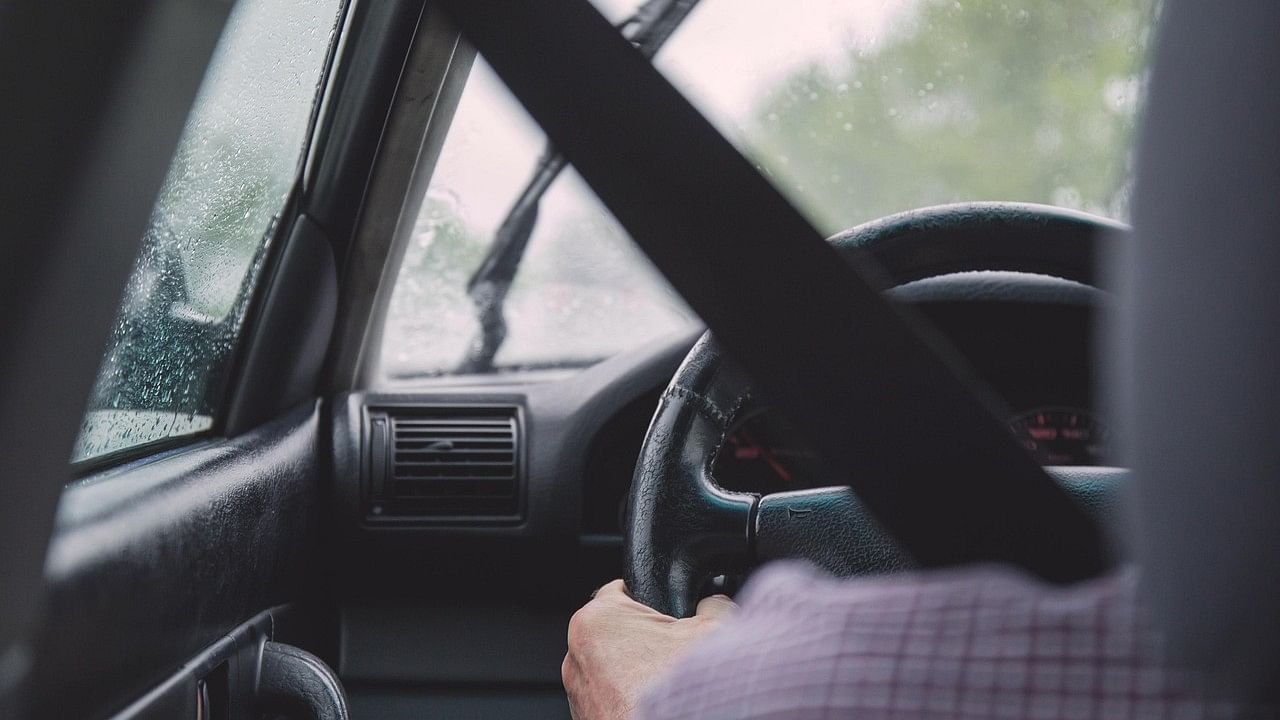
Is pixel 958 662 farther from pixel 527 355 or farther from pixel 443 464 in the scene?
pixel 527 355

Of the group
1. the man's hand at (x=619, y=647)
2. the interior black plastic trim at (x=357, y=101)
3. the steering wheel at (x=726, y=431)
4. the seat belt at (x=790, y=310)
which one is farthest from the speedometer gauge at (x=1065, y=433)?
the seat belt at (x=790, y=310)

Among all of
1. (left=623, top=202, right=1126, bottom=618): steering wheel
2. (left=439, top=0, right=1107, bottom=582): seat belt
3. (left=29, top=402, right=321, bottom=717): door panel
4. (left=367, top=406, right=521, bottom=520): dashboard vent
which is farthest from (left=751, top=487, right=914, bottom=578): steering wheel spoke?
(left=367, top=406, right=521, bottom=520): dashboard vent

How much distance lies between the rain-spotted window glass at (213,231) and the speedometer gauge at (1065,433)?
4.94 ft

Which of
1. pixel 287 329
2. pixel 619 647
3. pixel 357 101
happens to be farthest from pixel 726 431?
pixel 357 101

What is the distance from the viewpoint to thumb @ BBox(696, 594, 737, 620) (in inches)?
56.8

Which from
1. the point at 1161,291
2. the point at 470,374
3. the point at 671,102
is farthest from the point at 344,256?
the point at 1161,291

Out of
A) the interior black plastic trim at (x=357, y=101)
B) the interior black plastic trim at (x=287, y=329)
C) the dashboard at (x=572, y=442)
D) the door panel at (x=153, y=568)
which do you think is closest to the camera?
the door panel at (x=153, y=568)

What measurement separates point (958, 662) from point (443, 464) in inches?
87.5

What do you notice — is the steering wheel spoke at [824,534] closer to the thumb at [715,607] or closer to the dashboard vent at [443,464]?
the thumb at [715,607]

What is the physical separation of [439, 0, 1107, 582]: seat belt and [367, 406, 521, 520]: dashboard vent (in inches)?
71.4

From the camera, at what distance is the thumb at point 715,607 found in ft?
4.74

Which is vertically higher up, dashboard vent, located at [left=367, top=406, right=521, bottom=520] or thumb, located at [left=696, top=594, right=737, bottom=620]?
thumb, located at [left=696, top=594, right=737, bottom=620]

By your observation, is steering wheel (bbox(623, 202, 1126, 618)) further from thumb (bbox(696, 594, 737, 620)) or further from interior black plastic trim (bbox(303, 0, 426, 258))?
interior black plastic trim (bbox(303, 0, 426, 258))

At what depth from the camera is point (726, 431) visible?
1.58m
